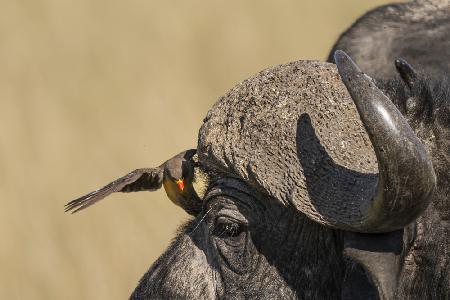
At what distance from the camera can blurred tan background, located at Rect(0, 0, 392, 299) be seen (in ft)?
50.8

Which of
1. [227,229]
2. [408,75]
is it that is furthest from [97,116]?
[408,75]

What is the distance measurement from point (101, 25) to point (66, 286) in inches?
240

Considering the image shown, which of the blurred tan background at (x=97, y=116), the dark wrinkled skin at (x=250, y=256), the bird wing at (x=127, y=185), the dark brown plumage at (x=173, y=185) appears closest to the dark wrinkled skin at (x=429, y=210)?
the dark wrinkled skin at (x=250, y=256)

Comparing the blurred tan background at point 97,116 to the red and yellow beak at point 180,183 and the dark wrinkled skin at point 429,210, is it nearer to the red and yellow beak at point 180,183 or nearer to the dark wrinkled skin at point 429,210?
the red and yellow beak at point 180,183

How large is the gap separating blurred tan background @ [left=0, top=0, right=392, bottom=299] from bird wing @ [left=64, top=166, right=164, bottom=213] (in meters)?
8.66

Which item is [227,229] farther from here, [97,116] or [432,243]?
[97,116]

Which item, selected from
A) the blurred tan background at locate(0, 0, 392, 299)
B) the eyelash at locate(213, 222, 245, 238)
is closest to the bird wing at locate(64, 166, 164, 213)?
the eyelash at locate(213, 222, 245, 238)

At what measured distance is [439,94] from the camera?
12.8 ft

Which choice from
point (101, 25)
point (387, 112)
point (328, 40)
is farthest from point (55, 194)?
point (387, 112)

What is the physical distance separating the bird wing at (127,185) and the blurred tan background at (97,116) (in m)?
8.66

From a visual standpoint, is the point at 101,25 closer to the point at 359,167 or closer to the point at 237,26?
the point at 237,26

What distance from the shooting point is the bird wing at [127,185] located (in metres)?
4.59

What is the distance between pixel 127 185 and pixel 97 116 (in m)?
13.4

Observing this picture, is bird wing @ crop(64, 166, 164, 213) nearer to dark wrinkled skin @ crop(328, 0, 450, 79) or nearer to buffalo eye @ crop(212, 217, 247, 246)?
buffalo eye @ crop(212, 217, 247, 246)
